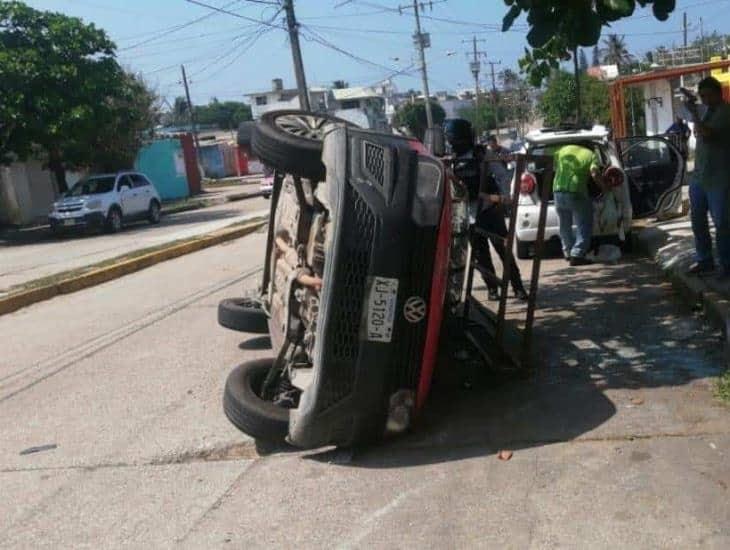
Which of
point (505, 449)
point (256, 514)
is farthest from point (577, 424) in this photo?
point (256, 514)

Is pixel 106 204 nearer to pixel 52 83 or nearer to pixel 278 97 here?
pixel 52 83

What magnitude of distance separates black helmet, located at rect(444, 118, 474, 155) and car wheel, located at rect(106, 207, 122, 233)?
1853cm

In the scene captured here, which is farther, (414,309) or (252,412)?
(252,412)

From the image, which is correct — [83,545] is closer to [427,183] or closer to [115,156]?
[427,183]

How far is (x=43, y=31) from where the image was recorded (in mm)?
23766

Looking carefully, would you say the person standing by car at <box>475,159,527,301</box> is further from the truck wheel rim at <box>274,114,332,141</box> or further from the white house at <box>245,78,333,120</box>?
the white house at <box>245,78,333,120</box>

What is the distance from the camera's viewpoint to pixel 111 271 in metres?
12.8

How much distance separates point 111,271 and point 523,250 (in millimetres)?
6141

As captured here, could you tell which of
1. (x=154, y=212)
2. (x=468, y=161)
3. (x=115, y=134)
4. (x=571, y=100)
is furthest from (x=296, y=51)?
(x=468, y=161)

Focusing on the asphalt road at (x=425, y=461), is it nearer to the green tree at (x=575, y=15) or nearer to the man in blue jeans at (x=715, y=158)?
the man in blue jeans at (x=715, y=158)

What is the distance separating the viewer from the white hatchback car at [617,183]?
390 inches

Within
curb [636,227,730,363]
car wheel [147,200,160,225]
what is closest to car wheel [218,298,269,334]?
curb [636,227,730,363]

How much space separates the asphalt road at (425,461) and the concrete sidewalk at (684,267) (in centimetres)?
17

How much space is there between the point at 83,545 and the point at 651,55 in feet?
153
